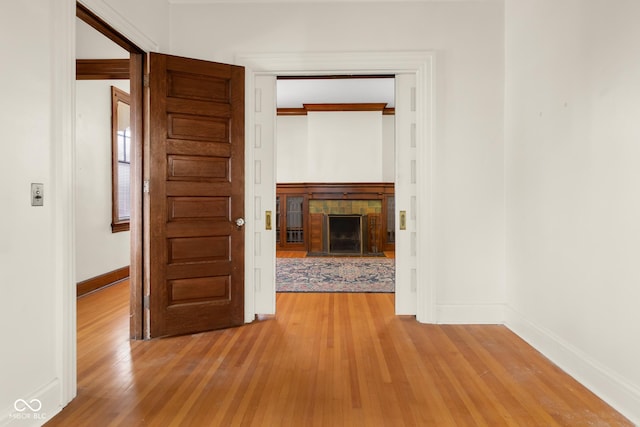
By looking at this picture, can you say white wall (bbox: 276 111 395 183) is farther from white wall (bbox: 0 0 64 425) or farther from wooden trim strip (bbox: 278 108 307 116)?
white wall (bbox: 0 0 64 425)

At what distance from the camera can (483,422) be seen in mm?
1819

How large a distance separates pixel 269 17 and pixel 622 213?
3.03 meters

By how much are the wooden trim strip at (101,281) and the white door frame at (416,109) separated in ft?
7.37

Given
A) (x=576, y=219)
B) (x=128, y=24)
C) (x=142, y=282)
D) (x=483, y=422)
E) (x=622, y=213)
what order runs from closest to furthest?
(x=483, y=422) → (x=622, y=213) → (x=576, y=219) → (x=128, y=24) → (x=142, y=282)

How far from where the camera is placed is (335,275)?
548 centimetres

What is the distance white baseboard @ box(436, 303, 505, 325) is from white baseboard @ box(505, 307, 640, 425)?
265 mm

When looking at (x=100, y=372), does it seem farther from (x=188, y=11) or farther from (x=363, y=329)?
(x=188, y=11)

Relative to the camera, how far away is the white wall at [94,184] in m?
4.33

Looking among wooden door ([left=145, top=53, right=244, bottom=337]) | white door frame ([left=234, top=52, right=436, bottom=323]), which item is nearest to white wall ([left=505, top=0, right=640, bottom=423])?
white door frame ([left=234, top=52, right=436, bottom=323])

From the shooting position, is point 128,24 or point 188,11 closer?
point 128,24

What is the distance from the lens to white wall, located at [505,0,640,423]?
1.94 m

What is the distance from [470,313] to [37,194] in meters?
3.23

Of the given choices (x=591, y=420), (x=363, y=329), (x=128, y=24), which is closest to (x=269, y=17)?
(x=128, y=24)

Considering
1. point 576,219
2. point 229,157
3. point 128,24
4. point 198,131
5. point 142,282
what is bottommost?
point 142,282
